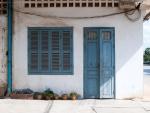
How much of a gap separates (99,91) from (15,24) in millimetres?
3744

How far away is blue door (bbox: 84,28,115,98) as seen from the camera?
51.6 feet

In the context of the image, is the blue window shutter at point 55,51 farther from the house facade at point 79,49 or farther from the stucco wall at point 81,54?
the stucco wall at point 81,54

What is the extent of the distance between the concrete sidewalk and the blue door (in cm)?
62

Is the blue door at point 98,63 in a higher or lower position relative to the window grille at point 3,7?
lower

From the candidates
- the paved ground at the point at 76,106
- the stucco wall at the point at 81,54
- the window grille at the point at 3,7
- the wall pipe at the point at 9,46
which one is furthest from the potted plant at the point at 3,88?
the window grille at the point at 3,7

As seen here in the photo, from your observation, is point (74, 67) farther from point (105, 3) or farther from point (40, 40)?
point (105, 3)

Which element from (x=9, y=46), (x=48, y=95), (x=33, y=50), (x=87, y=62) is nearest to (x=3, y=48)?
(x=9, y=46)

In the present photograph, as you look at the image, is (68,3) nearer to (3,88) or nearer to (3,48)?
(3,48)

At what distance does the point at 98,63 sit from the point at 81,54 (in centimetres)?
67

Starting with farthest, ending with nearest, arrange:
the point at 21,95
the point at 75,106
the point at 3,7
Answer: the point at 3,7 → the point at 21,95 → the point at 75,106

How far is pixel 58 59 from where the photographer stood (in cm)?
1588

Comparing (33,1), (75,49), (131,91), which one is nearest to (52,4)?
(33,1)

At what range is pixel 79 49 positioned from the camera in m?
15.8

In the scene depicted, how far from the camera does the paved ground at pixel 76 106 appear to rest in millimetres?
13203
